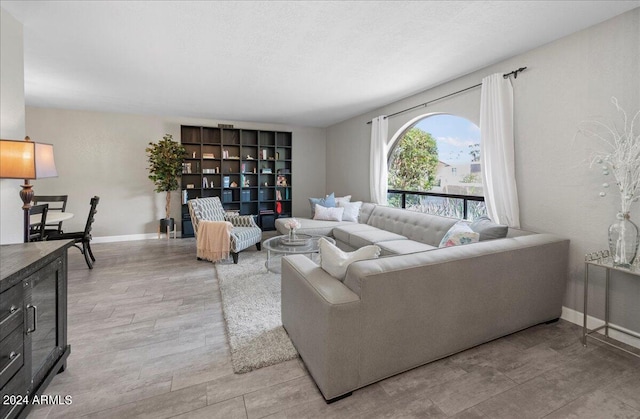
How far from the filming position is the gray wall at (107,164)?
17.3 ft

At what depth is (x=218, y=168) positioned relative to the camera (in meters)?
6.38

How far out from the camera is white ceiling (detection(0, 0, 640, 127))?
84.7 inches

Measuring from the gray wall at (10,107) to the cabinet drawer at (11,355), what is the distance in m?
1.24

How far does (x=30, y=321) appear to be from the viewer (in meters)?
1.45

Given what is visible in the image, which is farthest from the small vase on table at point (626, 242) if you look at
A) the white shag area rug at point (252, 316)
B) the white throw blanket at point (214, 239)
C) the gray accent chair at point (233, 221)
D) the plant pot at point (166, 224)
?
the plant pot at point (166, 224)

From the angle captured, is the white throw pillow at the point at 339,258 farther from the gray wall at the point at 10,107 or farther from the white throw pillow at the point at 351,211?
the white throw pillow at the point at 351,211

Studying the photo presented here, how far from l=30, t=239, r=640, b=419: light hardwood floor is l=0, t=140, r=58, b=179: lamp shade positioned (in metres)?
1.28

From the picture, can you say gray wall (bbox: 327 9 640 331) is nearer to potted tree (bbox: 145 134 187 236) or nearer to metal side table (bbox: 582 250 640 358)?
metal side table (bbox: 582 250 640 358)

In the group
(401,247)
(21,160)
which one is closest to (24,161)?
(21,160)

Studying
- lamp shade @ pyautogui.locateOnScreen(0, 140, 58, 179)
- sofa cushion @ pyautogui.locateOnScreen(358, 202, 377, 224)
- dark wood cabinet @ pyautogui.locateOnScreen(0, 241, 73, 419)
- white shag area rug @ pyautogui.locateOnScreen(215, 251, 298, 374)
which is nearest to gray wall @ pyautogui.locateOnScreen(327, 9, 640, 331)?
sofa cushion @ pyautogui.locateOnScreen(358, 202, 377, 224)

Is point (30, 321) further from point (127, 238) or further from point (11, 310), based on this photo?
point (127, 238)

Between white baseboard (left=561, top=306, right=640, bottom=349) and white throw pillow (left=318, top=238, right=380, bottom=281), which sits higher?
white throw pillow (left=318, top=238, right=380, bottom=281)

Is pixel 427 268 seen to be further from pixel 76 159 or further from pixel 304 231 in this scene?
pixel 76 159

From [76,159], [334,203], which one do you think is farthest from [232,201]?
[76,159]
